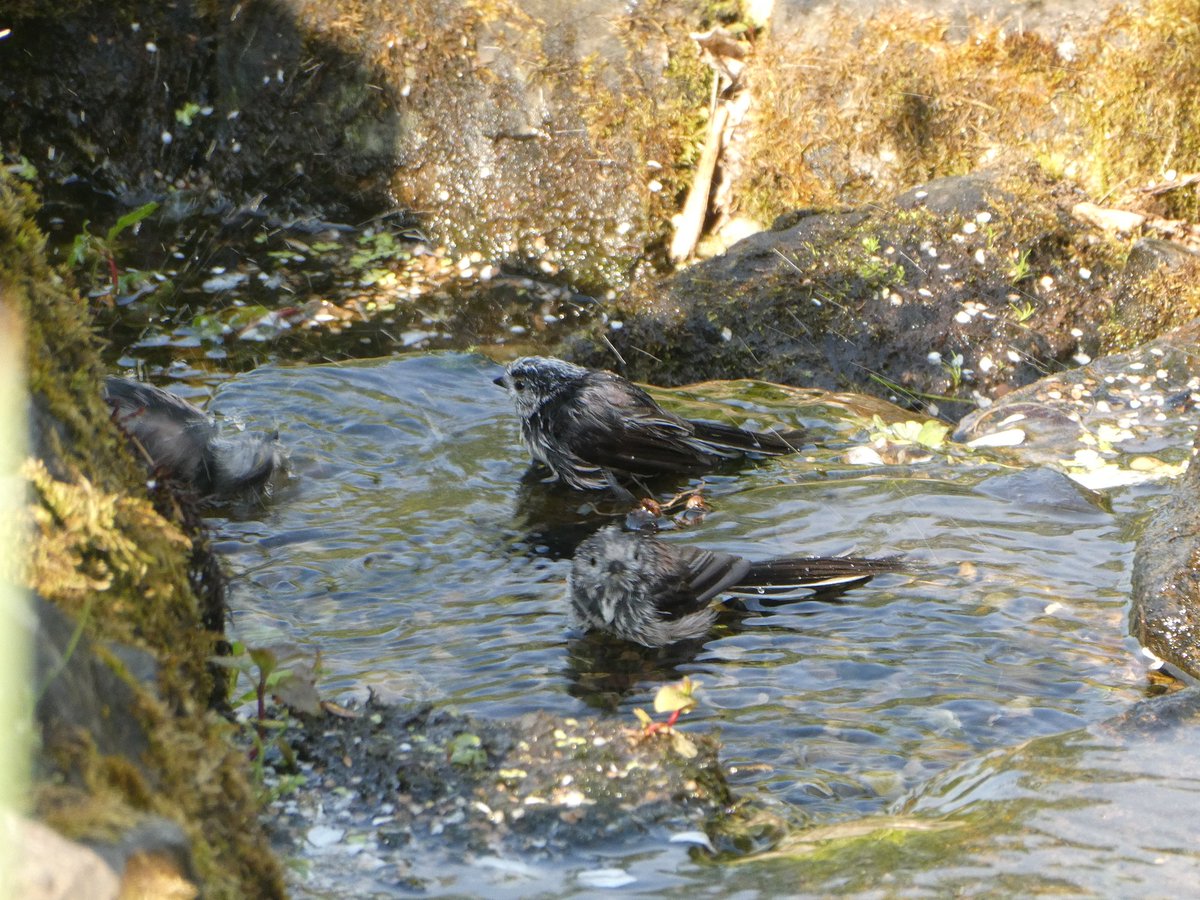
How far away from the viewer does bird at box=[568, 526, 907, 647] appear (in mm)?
5043

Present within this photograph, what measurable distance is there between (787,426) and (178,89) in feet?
23.0

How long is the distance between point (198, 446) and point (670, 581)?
2690 mm

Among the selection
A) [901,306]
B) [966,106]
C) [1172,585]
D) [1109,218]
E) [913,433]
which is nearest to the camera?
[1172,585]

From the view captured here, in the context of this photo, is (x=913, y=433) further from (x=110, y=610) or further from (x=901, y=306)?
(x=110, y=610)

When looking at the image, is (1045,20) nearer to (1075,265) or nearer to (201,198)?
(1075,265)

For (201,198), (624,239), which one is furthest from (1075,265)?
(201,198)

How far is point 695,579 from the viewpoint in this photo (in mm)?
5152

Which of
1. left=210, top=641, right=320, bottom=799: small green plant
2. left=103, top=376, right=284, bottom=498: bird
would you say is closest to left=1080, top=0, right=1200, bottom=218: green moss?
left=103, top=376, right=284, bottom=498: bird

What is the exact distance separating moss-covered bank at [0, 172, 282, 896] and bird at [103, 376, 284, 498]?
11.0 feet

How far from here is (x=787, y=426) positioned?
7.51 m

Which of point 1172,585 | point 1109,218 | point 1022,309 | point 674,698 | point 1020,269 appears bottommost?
point 1172,585

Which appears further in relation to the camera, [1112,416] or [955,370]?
[955,370]

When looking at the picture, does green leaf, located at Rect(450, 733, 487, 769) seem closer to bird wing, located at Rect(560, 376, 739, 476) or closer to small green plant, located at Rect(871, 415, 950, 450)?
A: bird wing, located at Rect(560, 376, 739, 476)

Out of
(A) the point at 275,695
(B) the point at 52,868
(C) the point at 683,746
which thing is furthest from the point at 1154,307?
(B) the point at 52,868
